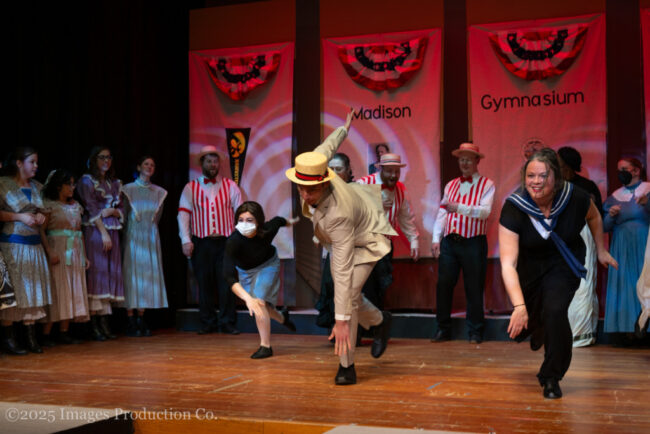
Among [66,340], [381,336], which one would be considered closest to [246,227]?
[381,336]

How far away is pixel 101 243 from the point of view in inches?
267

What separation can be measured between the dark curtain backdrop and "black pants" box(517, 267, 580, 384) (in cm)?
459

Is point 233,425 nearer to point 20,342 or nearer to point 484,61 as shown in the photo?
point 20,342

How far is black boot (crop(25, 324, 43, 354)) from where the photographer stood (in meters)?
5.89

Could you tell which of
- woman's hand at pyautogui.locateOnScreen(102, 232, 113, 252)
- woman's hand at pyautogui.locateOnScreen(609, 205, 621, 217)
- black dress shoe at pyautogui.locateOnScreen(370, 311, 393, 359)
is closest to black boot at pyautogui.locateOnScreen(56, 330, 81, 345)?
woman's hand at pyautogui.locateOnScreen(102, 232, 113, 252)

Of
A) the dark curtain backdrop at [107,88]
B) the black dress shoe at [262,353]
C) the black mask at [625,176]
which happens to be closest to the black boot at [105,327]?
the dark curtain backdrop at [107,88]

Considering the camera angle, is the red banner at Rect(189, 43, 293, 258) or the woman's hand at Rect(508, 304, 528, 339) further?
the red banner at Rect(189, 43, 293, 258)

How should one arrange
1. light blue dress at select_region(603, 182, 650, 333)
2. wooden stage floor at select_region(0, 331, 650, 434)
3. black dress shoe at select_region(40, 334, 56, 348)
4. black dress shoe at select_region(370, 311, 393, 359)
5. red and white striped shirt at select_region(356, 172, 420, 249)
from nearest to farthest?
wooden stage floor at select_region(0, 331, 650, 434) < black dress shoe at select_region(370, 311, 393, 359) < light blue dress at select_region(603, 182, 650, 333) < black dress shoe at select_region(40, 334, 56, 348) < red and white striped shirt at select_region(356, 172, 420, 249)

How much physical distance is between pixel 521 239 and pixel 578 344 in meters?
2.48

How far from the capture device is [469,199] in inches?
256

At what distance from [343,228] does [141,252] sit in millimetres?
3636

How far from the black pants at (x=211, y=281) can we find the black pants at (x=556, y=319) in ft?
12.8

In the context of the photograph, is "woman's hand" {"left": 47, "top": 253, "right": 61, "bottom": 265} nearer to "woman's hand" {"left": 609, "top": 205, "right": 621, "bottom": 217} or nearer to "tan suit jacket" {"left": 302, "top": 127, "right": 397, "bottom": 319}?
"tan suit jacket" {"left": 302, "top": 127, "right": 397, "bottom": 319}

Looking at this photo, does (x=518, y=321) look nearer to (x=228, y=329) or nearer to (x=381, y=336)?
(x=381, y=336)
